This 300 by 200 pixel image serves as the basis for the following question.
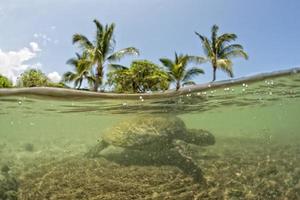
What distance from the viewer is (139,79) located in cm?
3350

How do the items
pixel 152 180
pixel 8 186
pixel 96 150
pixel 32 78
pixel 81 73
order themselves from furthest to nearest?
pixel 32 78, pixel 81 73, pixel 96 150, pixel 152 180, pixel 8 186

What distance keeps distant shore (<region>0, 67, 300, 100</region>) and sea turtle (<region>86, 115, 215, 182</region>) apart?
179cm

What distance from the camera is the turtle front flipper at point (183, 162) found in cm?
1345

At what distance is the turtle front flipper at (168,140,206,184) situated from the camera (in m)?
13.4

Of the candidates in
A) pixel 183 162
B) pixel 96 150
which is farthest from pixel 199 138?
pixel 96 150

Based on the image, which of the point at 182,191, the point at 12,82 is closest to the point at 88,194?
the point at 182,191

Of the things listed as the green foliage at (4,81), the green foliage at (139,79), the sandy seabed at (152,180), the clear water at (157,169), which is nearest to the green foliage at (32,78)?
the green foliage at (4,81)

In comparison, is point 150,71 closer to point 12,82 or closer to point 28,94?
point 12,82

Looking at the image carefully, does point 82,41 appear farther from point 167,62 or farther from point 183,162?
point 183,162

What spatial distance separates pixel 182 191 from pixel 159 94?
20.3ft

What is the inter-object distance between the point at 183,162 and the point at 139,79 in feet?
65.5

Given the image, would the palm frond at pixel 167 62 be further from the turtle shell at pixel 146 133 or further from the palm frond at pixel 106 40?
the turtle shell at pixel 146 133

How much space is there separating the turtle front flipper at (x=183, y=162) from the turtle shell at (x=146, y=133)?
1.56 ft

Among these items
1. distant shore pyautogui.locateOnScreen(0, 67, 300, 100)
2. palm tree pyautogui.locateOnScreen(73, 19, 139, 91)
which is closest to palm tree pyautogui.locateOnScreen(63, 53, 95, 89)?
palm tree pyautogui.locateOnScreen(73, 19, 139, 91)
